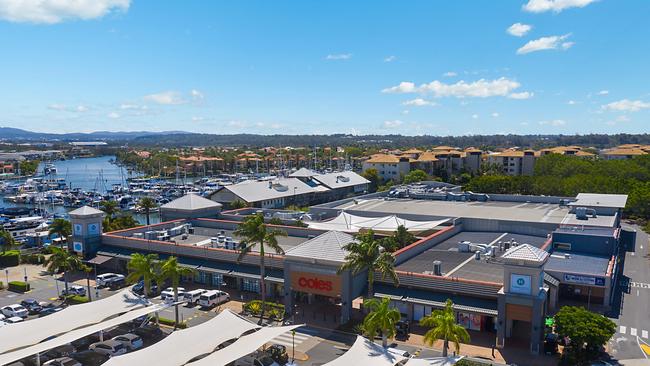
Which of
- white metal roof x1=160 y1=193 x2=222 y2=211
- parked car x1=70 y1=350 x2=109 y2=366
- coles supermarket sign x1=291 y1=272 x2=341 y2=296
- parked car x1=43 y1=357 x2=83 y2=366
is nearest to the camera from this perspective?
parked car x1=43 y1=357 x2=83 y2=366

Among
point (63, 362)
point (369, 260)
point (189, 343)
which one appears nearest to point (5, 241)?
point (63, 362)

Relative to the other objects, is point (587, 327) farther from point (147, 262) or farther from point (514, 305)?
point (147, 262)

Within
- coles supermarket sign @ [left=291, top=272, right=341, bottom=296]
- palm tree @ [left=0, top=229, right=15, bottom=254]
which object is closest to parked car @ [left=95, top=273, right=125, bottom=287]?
coles supermarket sign @ [left=291, top=272, right=341, bottom=296]

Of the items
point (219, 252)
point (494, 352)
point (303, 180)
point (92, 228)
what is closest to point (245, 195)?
point (303, 180)

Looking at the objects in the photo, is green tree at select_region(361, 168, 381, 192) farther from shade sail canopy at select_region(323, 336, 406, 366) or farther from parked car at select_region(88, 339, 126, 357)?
shade sail canopy at select_region(323, 336, 406, 366)

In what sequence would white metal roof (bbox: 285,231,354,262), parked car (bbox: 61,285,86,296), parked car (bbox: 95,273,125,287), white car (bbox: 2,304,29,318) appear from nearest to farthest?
white metal roof (bbox: 285,231,354,262), white car (bbox: 2,304,29,318), parked car (bbox: 61,285,86,296), parked car (bbox: 95,273,125,287)

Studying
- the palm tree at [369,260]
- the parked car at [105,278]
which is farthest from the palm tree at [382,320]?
the parked car at [105,278]
